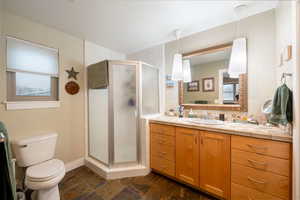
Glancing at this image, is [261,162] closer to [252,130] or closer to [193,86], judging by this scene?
[252,130]

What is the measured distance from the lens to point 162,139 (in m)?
1.92

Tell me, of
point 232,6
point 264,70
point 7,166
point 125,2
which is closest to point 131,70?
point 125,2

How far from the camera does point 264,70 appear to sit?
1612 millimetres

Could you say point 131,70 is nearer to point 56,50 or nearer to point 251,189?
point 56,50

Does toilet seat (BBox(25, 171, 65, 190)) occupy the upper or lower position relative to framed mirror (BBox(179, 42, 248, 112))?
lower

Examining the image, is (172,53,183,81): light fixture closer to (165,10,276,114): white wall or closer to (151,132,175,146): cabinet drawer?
(165,10,276,114): white wall

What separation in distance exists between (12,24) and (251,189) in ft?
11.0

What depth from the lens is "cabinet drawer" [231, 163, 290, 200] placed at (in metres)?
1.10

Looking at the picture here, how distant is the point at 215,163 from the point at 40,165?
2.07 metres

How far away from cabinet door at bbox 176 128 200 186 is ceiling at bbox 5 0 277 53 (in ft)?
5.02

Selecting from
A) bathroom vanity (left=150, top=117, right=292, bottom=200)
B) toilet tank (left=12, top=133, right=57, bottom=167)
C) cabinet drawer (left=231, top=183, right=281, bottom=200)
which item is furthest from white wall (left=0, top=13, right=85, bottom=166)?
cabinet drawer (left=231, top=183, right=281, bottom=200)

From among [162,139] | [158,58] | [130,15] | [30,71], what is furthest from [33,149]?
[158,58]

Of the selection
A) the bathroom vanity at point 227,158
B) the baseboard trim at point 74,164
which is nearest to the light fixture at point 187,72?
the bathroom vanity at point 227,158

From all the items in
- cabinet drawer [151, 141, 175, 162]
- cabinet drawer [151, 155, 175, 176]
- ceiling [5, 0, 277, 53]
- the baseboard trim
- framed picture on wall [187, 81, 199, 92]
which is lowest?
the baseboard trim
